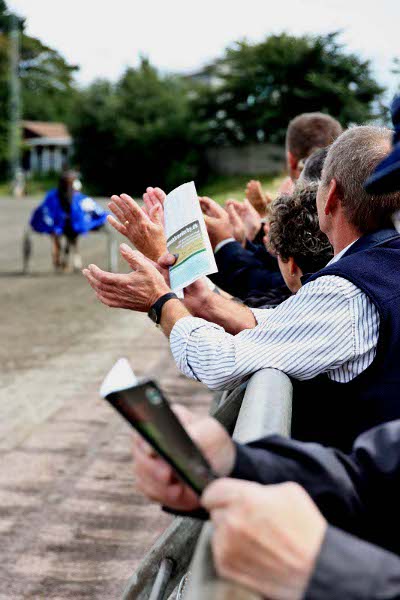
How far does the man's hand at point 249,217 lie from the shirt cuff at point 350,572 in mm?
3545

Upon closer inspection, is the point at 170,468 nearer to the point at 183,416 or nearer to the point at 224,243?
the point at 183,416

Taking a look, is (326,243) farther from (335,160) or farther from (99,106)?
(99,106)

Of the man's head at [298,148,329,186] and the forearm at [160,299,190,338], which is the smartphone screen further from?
the man's head at [298,148,329,186]

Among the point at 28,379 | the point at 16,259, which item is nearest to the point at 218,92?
the point at 16,259

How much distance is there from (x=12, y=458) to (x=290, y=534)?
406 cm

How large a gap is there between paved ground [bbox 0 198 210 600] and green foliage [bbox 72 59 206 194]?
43608 mm

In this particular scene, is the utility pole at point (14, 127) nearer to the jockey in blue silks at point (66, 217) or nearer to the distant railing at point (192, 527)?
the jockey in blue silks at point (66, 217)

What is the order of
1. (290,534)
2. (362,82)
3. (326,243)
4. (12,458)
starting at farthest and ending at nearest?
(362,82) < (12,458) < (326,243) < (290,534)

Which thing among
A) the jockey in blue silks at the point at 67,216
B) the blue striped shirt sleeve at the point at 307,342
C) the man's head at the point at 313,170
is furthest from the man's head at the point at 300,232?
the jockey in blue silks at the point at 67,216

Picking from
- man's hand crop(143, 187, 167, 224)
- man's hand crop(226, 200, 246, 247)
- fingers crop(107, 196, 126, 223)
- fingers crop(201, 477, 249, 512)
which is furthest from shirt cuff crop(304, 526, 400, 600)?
man's hand crop(226, 200, 246, 247)

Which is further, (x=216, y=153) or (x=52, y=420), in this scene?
(x=216, y=153)

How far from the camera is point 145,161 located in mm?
54281

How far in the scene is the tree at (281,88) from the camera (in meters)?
44.8

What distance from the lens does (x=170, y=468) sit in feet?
4.54
